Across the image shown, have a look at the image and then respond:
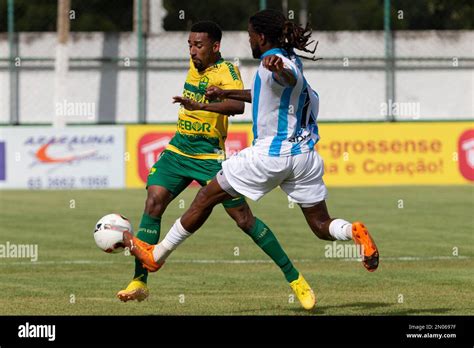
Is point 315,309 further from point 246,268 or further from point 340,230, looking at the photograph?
point 246,268

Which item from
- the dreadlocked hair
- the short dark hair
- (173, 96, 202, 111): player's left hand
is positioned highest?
the short dark hair

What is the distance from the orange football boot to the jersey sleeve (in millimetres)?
1975

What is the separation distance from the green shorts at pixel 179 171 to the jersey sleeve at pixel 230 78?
2.57ft

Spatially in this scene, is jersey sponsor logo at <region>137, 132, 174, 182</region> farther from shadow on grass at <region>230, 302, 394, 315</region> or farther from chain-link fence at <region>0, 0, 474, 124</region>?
shadow on grass at <region>230, 302, 394, 315</region>

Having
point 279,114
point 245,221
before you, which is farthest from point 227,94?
point 245,221

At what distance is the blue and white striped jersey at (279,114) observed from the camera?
10.2m

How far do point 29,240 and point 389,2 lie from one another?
20531mm

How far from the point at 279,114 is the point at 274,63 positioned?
724 millimetres

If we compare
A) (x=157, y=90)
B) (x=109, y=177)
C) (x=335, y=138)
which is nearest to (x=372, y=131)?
(x=335, y=138)

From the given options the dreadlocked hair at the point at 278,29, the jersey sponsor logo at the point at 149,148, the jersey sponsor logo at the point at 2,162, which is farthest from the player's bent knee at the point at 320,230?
the jersey sponsor logo at the point at 2,162

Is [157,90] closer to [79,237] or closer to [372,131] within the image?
[372,131]

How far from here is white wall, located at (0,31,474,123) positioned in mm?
36656

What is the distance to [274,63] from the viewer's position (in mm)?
9664

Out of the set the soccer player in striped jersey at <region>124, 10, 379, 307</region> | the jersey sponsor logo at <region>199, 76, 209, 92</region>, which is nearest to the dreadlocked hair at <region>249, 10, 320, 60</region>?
the soccer player in striped jersey at <region>124, 10, 379, 307</region>
